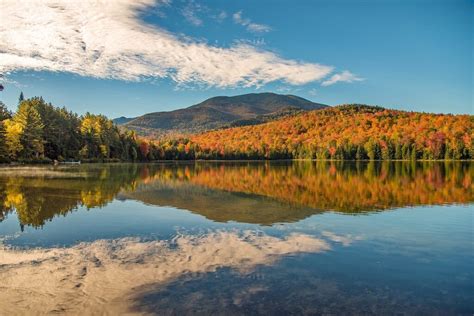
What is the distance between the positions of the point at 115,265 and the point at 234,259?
13.6 ft

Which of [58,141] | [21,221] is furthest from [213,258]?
[58,141]

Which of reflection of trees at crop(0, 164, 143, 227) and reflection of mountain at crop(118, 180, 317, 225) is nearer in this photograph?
reflection of trees at crop(0, 164, 143, 227)

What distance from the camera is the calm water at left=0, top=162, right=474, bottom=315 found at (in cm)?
1004

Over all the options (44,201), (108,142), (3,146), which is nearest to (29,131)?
(3,146)

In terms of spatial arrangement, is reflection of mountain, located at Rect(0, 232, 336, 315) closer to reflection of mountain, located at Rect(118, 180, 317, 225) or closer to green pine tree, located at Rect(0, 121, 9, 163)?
reflection of mountain, located at Rect(118, 180, 317, 225)

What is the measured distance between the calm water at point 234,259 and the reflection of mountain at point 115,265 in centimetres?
4

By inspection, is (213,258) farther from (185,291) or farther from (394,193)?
(394,193)

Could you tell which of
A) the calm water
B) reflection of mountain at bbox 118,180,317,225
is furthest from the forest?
the calm water

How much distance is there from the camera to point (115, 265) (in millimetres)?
13102

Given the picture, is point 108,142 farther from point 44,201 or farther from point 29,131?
point 44,201

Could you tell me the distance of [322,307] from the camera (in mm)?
9781

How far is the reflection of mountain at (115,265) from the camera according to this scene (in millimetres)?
9992

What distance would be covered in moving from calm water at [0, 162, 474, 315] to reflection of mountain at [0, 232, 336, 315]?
0.14 feet

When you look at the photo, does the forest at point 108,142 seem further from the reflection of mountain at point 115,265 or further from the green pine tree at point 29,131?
the reflection of mountain at point 115,265
